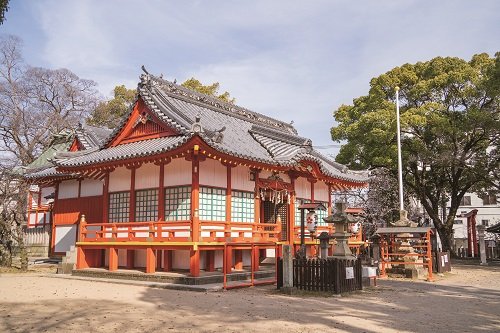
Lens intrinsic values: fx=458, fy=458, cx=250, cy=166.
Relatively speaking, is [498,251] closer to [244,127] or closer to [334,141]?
[334,141]

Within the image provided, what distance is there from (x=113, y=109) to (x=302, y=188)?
2994 centimetres

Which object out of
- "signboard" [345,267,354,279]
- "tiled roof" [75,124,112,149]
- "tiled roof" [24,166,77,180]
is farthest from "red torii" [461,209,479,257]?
"tiled roof" [24,166,77,180]

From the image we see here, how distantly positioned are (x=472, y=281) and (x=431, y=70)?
59.1 ft

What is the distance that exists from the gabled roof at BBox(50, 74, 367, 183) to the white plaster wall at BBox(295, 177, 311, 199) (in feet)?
5.14

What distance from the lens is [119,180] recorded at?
22375 millimetres

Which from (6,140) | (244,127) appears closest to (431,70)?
(244,127)

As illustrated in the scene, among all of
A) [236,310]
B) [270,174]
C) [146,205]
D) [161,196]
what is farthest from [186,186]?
[236,310]

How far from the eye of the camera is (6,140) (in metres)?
41.0

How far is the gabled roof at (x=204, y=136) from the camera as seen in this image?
19.2 meters

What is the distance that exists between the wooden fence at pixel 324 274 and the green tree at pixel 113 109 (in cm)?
3638

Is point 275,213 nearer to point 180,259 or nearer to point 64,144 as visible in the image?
point 180,259

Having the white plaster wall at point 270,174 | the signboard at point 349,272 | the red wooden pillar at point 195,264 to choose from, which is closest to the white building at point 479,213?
the white plaster wall at point 270,174

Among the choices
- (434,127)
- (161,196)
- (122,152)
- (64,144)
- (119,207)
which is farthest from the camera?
(64,144)

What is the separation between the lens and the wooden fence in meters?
15.1
